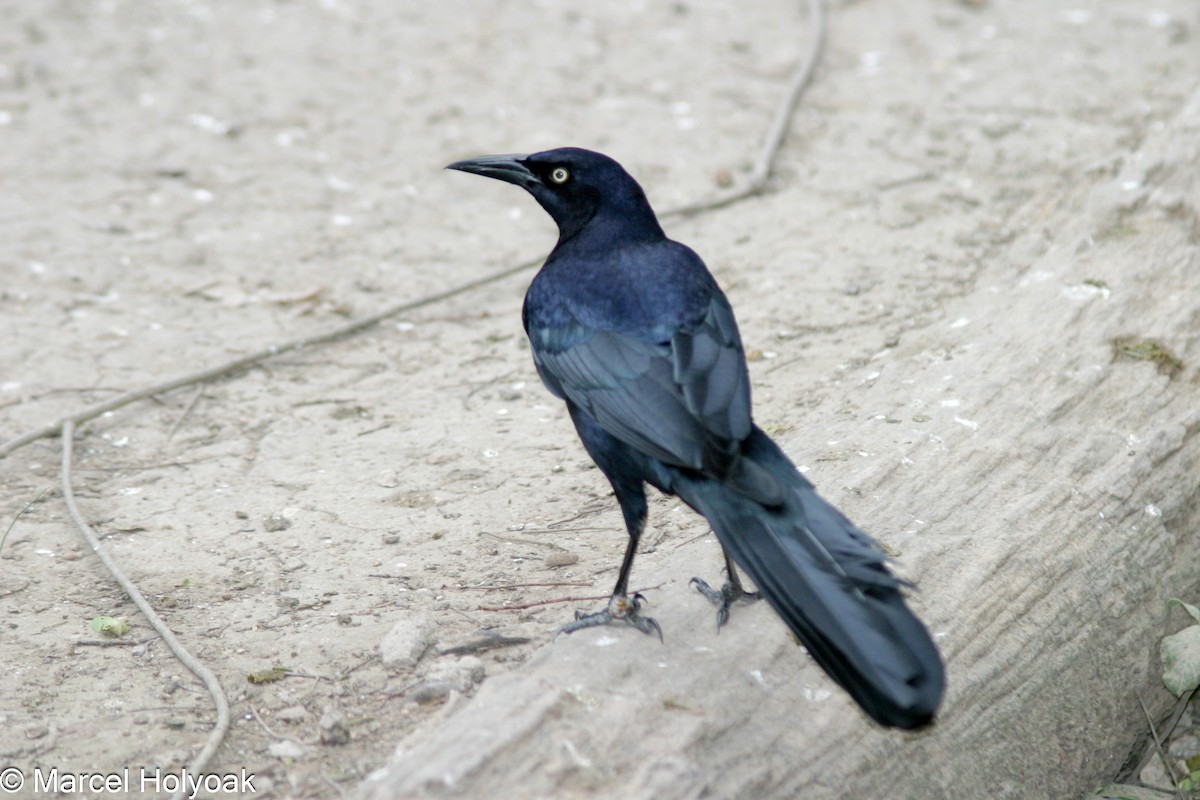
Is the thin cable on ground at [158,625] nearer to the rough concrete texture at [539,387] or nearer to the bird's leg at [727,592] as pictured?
the rough concrete texture at [539,387]

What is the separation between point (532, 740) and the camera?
8.09 ft

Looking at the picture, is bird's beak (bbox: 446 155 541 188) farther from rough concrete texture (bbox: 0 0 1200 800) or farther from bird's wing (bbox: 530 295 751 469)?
rough concrete texture (bbox: 0 0 1200 800)

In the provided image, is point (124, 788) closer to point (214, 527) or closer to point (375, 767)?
point (375, 767)

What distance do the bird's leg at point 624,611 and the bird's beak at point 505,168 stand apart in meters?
1.21

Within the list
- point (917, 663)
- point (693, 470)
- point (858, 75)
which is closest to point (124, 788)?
point (693, 470)

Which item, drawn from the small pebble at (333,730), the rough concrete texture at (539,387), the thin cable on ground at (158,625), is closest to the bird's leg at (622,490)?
the rough concrete texture at (539,387)

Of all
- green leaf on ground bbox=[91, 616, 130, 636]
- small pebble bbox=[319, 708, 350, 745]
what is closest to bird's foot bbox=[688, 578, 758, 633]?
small pebble bbox=[319, 708, 350, 745]

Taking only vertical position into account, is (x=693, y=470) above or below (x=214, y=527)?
above

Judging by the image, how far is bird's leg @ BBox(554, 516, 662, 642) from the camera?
9.96 feet

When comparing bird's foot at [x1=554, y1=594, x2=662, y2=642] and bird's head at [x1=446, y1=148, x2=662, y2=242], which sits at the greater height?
bird's head at [x1=446, y1=148, x2=662, y2=242]

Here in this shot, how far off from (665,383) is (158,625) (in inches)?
59.7

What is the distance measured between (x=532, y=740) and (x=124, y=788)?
986 mm

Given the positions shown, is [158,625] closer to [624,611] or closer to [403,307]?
[624,611]

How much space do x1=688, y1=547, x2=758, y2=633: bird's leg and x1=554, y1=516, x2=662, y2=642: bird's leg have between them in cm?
15
